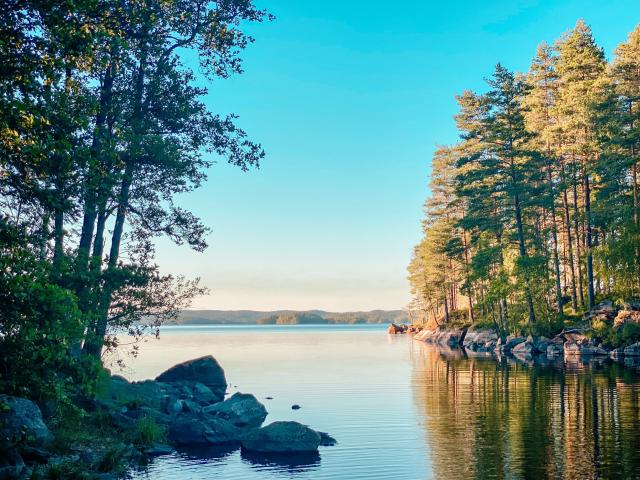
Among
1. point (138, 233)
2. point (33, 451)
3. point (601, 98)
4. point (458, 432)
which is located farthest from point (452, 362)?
point (33, 451)

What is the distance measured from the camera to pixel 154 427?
19500mm

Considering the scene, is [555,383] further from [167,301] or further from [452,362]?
[167,301]

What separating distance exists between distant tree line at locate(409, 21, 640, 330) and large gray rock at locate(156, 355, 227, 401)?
3251 centimetres

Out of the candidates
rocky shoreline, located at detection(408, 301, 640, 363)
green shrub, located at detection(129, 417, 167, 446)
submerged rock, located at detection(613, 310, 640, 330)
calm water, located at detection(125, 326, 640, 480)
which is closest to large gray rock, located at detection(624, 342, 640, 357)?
rocky shoreline, located at detection(408, 301, 640, 363)

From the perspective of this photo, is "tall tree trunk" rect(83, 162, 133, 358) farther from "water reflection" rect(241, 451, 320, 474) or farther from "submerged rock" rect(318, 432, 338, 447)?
"submerged rock" rect(318, 432, 338, 447)

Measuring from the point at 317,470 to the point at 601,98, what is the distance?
4441 centimetres

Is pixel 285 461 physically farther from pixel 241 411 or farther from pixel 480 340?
pixel 480 340

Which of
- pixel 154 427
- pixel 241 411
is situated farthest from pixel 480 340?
pixel 154 427

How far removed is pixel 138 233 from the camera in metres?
23.7

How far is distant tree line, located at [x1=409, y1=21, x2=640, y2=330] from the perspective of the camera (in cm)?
4825

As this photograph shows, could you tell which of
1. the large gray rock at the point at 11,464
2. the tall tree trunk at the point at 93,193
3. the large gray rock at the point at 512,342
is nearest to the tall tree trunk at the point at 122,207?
the tall tree trunk at the point at 93,193

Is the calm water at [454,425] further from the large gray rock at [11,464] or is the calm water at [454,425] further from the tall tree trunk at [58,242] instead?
the tall tree trunk at [58,242]

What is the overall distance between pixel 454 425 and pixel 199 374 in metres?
18.2

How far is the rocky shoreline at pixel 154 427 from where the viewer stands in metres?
13.5
